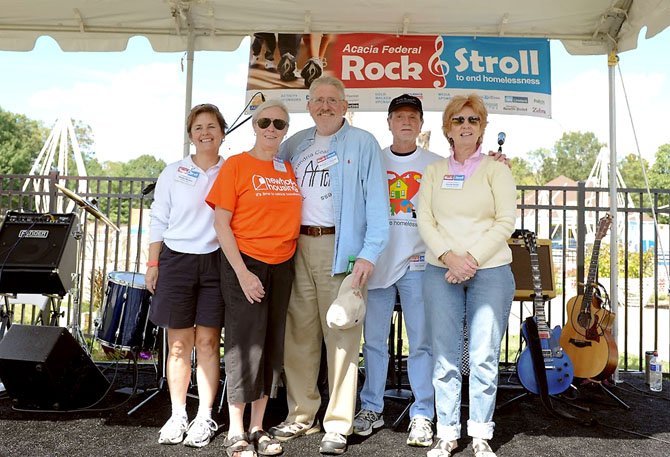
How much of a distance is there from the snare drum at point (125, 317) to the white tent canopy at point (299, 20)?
6.79 ft

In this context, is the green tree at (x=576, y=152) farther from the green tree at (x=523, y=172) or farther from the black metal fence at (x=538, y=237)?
the black metal fence at (x=538, y=237)

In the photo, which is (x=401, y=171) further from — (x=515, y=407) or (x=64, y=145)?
(x=64, y=145)

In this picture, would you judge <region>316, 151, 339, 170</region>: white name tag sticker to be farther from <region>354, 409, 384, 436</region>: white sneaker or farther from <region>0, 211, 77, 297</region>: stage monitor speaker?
<region>0, 211, 77, 297</region>: stage monitor speaker

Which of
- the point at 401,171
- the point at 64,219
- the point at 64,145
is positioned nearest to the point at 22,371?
the point at 64,219

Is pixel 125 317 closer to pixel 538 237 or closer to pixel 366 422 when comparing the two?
pixel 366 422

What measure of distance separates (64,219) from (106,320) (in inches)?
36.0

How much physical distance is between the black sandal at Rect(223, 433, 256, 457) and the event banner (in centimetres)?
274

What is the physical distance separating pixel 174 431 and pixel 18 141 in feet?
153

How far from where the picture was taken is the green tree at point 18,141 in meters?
40.3

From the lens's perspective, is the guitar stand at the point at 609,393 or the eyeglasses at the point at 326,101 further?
the guitar stand at the point at 609,393

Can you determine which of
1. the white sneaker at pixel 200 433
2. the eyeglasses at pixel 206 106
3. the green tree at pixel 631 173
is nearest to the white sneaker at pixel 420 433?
the white sneaker at pixel 200 433

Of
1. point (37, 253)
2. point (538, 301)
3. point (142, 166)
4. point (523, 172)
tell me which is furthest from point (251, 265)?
point (142, 166)

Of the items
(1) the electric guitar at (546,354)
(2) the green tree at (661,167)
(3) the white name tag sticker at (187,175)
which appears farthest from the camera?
(2) the green tree at (661,167)

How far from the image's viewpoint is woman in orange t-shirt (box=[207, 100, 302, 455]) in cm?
259
